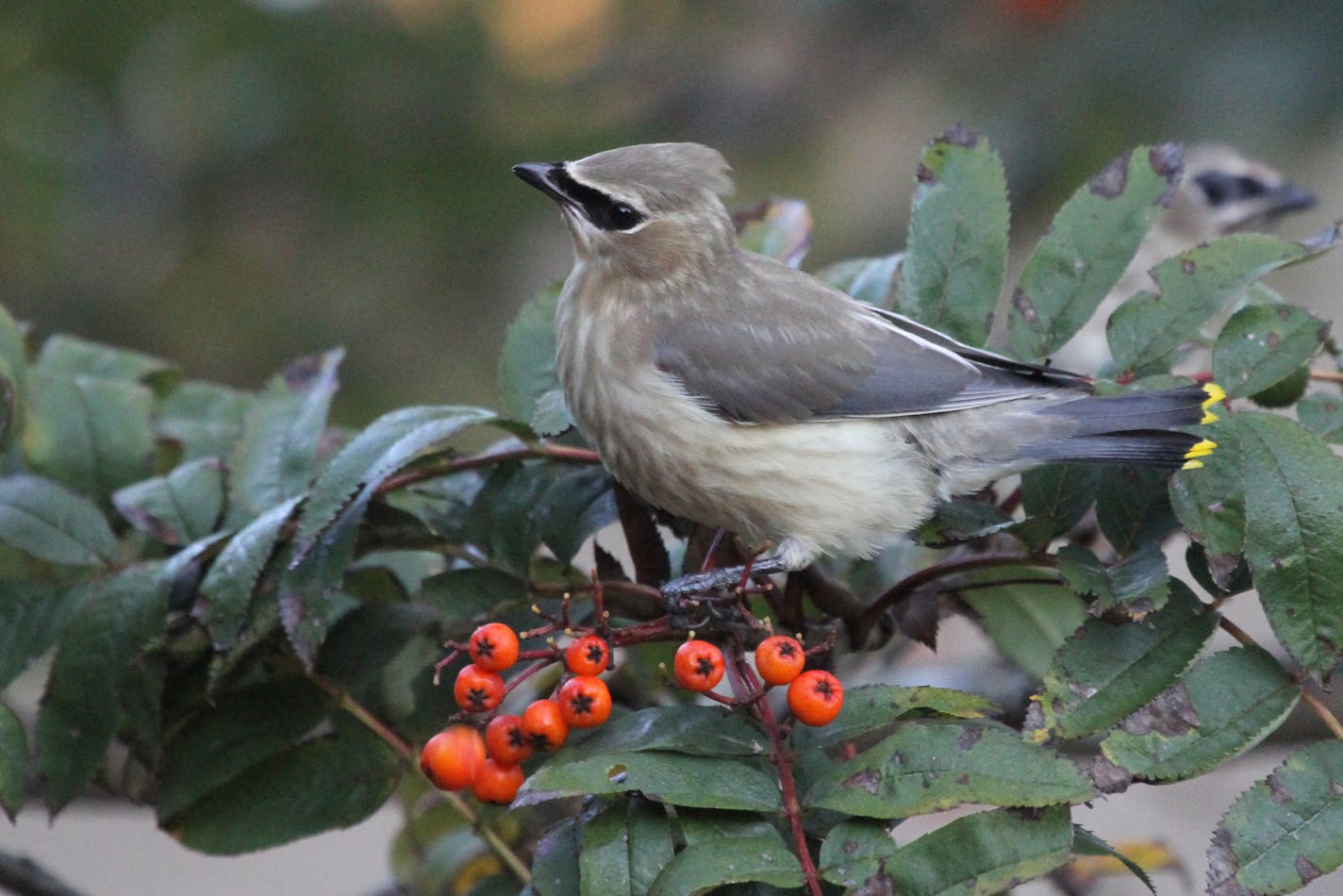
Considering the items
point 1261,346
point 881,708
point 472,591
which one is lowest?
point 472,591

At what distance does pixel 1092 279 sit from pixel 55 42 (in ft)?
10.6

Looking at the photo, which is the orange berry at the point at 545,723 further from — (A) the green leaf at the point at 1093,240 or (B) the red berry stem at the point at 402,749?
(A) the green leaf at the point at 1093,240

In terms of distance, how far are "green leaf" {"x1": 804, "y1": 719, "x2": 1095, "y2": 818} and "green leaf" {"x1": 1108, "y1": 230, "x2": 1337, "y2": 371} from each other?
0.71 m

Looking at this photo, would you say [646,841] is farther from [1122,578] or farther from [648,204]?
[648,204]

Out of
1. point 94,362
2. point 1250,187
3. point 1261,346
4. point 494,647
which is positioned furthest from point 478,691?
point 1250,187

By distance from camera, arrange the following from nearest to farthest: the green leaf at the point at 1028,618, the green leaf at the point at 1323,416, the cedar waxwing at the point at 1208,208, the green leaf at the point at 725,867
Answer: the green leaf at the point at 725,867, the green leaf at the point at 1323,416, the green leaf at the point at 1028,618, the cedar waxwing at the point at 1208,208

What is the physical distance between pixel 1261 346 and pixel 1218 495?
28 cm

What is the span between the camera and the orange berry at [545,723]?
72.6 inches

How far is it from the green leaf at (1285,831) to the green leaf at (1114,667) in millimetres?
160

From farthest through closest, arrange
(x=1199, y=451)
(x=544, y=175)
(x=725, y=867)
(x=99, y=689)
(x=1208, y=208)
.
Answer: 1. (x=1208, y=208)
2. (x=544, y=175)
3. (x=99, y=689)
4. (x=1199, y=451)
5. (x=725, y=867)

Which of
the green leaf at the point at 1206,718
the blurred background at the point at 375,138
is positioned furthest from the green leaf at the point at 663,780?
the blurred background at the point at 375,138

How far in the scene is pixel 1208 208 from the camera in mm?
4336

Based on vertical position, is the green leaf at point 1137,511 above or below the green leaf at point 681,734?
above

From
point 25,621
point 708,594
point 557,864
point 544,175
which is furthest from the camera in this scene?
point 544,175
